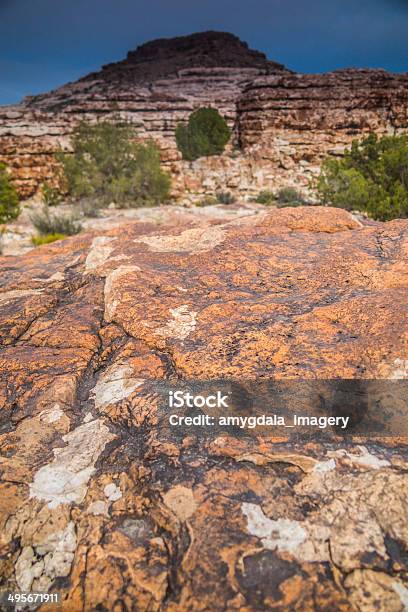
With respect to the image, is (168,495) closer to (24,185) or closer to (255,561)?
(255,561)

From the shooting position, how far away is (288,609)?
0.78 m

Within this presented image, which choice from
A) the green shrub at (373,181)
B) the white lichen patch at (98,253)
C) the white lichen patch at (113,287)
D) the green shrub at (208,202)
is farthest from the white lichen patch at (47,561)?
the green shrub at (208,202)

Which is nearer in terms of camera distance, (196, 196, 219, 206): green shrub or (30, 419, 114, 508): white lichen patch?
(30, 419, 114, 508): white lichen patch

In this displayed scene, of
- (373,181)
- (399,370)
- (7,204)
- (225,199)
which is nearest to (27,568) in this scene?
(399,370)

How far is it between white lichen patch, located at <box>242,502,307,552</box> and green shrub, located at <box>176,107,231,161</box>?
845 inches

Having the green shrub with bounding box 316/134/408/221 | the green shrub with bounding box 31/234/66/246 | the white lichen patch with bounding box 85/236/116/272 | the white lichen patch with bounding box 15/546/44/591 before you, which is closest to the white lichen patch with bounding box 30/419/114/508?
the white lichen patch with bounding box 15/546/44/591

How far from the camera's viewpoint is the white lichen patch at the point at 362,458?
→ 1044mm

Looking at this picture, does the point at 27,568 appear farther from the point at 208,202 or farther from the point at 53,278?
the point at 208,202

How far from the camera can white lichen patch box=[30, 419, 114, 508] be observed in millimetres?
1073

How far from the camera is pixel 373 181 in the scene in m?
9.70

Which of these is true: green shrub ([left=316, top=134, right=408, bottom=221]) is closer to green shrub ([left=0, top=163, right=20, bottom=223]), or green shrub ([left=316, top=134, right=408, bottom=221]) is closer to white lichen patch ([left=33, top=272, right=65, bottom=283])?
white lichen patch ([left=33, top=272, right=65, bottom=283])

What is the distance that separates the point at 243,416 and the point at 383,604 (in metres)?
0.59

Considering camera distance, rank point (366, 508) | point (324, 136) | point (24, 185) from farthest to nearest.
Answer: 1. point (324, 136)
2. point (24, 185)
3. point (366, 508)

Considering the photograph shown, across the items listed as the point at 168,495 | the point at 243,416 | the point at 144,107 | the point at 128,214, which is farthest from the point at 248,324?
the point at 144,107
